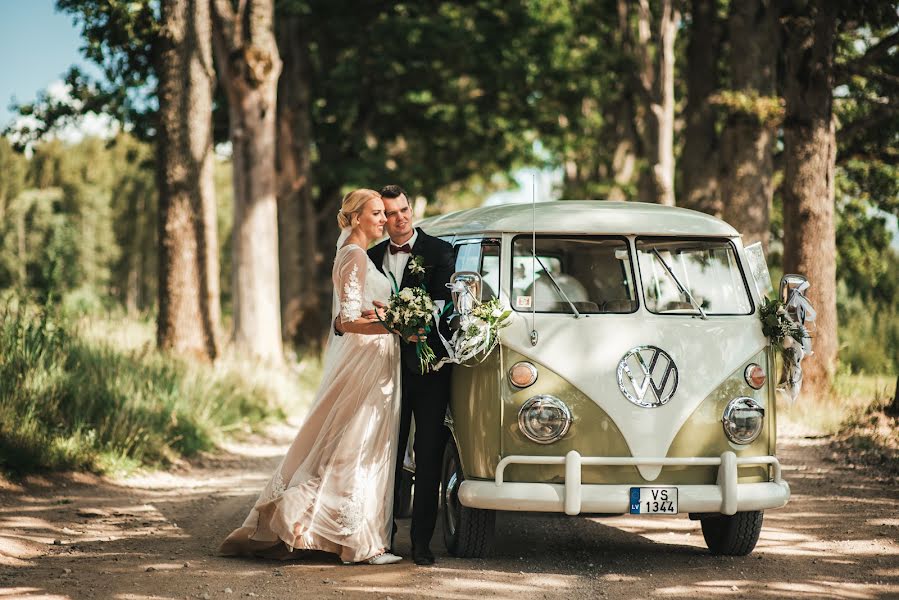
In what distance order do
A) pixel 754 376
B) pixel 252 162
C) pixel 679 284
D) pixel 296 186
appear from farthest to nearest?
pixel 296 186 < pixel 252 162 < pixel 679 284 < pixel 754 376

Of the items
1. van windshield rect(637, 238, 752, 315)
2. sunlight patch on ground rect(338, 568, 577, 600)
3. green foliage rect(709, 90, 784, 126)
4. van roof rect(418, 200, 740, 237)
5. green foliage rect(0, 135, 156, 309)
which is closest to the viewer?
sunlight patch on ground rect(338, 568, 577, 600)

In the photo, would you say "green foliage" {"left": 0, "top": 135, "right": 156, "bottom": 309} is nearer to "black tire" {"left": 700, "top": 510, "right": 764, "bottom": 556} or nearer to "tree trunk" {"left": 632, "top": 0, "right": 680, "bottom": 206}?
"tree trunk" {"left": 632, "top": 0, "right": 680, "bottom": 206}

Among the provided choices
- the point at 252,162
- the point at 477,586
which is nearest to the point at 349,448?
the point at 477,586

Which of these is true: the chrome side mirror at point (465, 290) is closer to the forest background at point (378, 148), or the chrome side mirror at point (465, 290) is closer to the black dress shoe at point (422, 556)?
the black dress shoe at point (422, 556)

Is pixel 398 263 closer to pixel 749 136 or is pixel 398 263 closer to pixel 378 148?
pixel 749 136

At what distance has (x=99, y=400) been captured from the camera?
12047 mm

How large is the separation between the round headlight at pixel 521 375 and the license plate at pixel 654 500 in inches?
35.5

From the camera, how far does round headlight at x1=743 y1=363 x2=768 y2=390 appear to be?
24.8 feet

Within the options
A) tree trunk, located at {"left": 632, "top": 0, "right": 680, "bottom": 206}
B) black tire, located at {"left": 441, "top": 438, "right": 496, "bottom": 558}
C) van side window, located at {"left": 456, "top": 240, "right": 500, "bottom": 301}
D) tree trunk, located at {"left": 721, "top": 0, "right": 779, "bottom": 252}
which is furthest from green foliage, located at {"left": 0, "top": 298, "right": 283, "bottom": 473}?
tree trunk, located at {"left": 632, "top": 0, "right": 680, "bottom": 206}

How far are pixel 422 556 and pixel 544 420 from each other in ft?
3.84

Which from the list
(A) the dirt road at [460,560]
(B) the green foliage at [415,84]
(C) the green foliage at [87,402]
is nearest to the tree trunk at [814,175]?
(A) the dirt road at [460,560]

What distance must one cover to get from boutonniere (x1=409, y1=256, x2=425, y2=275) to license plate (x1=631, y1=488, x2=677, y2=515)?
1.91m

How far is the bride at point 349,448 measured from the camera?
24.6 ft

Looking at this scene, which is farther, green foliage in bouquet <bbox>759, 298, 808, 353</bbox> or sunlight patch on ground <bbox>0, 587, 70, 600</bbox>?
green foliage in bouquet <bbox>759, 298, 808, 353</bbox>
